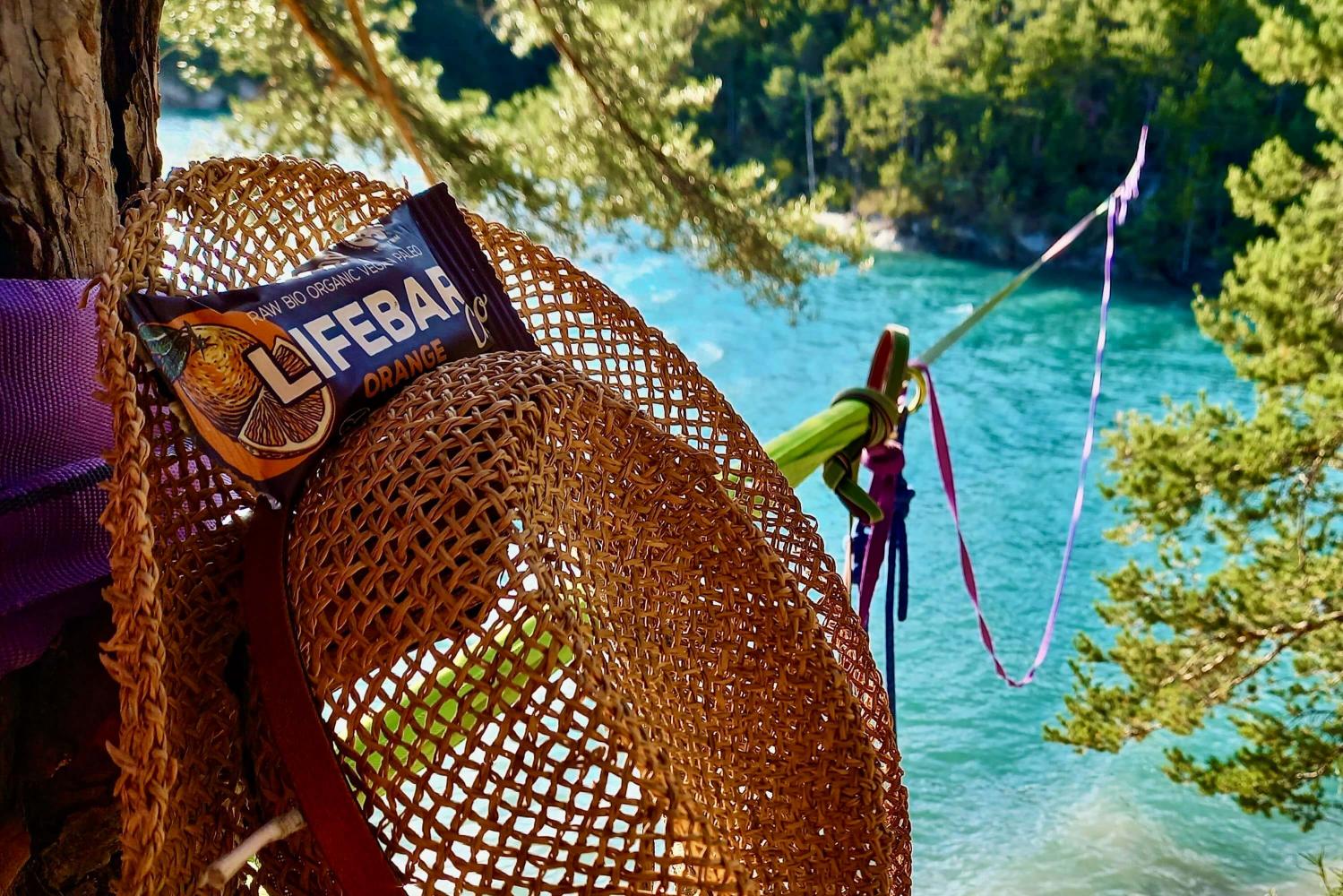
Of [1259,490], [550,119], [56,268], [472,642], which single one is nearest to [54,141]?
[56,268]

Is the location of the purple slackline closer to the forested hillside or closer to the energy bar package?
the energy bar package

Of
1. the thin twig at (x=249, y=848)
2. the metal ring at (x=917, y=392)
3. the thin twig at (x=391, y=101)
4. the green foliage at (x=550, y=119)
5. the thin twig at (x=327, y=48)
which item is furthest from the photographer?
the green foliage at (x=550, y=119)

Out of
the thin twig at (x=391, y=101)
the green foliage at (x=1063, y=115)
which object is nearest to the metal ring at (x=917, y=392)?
the thin twig at (x=391, y=101)

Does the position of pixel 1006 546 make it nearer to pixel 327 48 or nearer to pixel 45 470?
pixel 327 48

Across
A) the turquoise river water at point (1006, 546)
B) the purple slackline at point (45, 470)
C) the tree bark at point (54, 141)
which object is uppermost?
the tree bark at point (54, 141)

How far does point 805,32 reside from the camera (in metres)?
16.9

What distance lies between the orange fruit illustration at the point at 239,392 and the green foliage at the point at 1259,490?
129 inches

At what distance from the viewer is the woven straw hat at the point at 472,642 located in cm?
57

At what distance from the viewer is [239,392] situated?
25.0 inches

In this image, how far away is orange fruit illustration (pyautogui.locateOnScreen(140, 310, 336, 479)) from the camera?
0.61 meters

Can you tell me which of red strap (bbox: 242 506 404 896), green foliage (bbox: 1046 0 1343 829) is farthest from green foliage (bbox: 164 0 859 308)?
red strap (bbox: 242 506 404 896)

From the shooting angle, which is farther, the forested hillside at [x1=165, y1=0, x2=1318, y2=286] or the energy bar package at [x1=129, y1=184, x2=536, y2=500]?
the forested hillside at [x1=165, y1=0, x2=1318, y2=286]

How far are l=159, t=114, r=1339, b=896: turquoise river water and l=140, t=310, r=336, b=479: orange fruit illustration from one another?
2.94 ft

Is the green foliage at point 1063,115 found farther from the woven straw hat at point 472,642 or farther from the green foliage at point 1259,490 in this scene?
the woven straw hat at point 472,642
